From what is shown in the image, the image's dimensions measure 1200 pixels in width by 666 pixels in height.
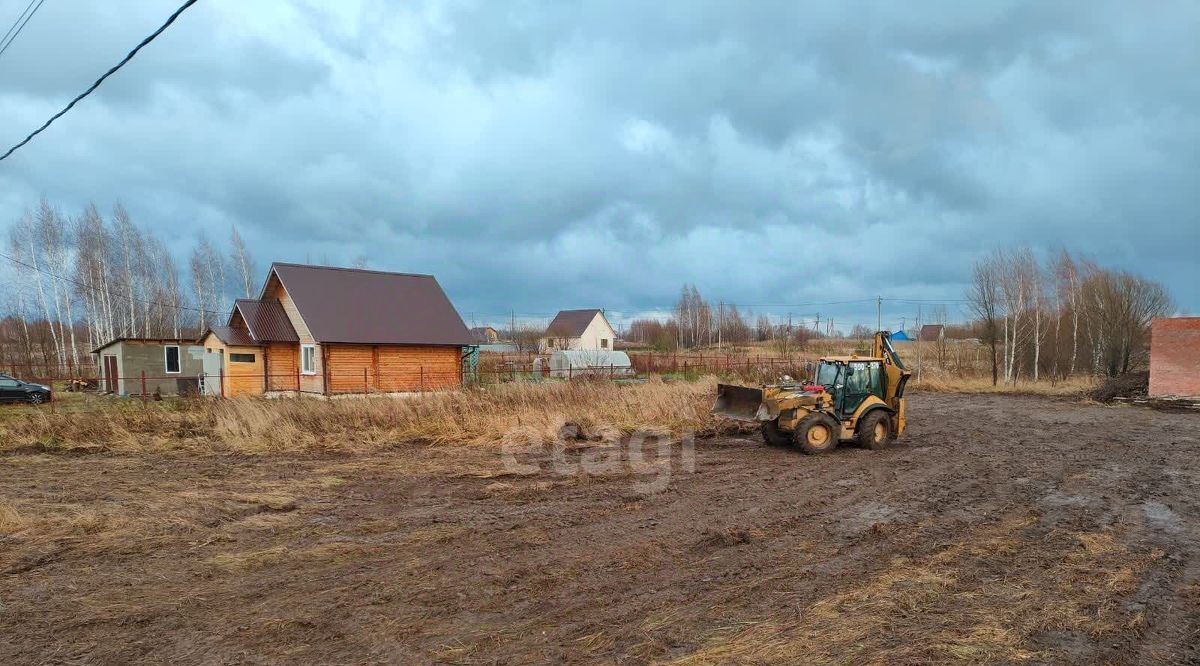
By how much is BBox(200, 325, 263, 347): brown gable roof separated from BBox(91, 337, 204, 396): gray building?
222cm

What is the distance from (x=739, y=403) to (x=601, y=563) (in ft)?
29.9

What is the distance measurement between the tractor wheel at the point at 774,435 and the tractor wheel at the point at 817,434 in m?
0.76

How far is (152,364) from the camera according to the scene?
99.0ft

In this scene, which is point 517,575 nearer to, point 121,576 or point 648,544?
point 648,544

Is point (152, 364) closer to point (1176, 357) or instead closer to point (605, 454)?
point (605, 454)

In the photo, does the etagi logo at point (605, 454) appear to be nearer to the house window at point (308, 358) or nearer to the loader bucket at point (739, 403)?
the loader bucket at point (739, 403)

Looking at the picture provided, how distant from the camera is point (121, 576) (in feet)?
21.4

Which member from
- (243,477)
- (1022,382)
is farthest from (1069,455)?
(1022,382)

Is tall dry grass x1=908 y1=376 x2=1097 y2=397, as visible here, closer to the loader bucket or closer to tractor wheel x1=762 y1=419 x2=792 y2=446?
tractor wheel x1=762 y1=419 x2=792 y2=446

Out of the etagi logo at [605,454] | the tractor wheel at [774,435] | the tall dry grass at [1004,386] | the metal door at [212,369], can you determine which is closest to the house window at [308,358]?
the metal door at [212,369]

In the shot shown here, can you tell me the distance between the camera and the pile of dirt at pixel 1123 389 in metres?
27.9

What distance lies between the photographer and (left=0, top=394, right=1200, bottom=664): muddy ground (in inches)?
199

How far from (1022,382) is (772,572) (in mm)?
34506

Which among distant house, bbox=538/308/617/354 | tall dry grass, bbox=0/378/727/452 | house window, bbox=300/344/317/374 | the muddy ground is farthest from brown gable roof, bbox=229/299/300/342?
distant house, bbox=538/308/617/354
